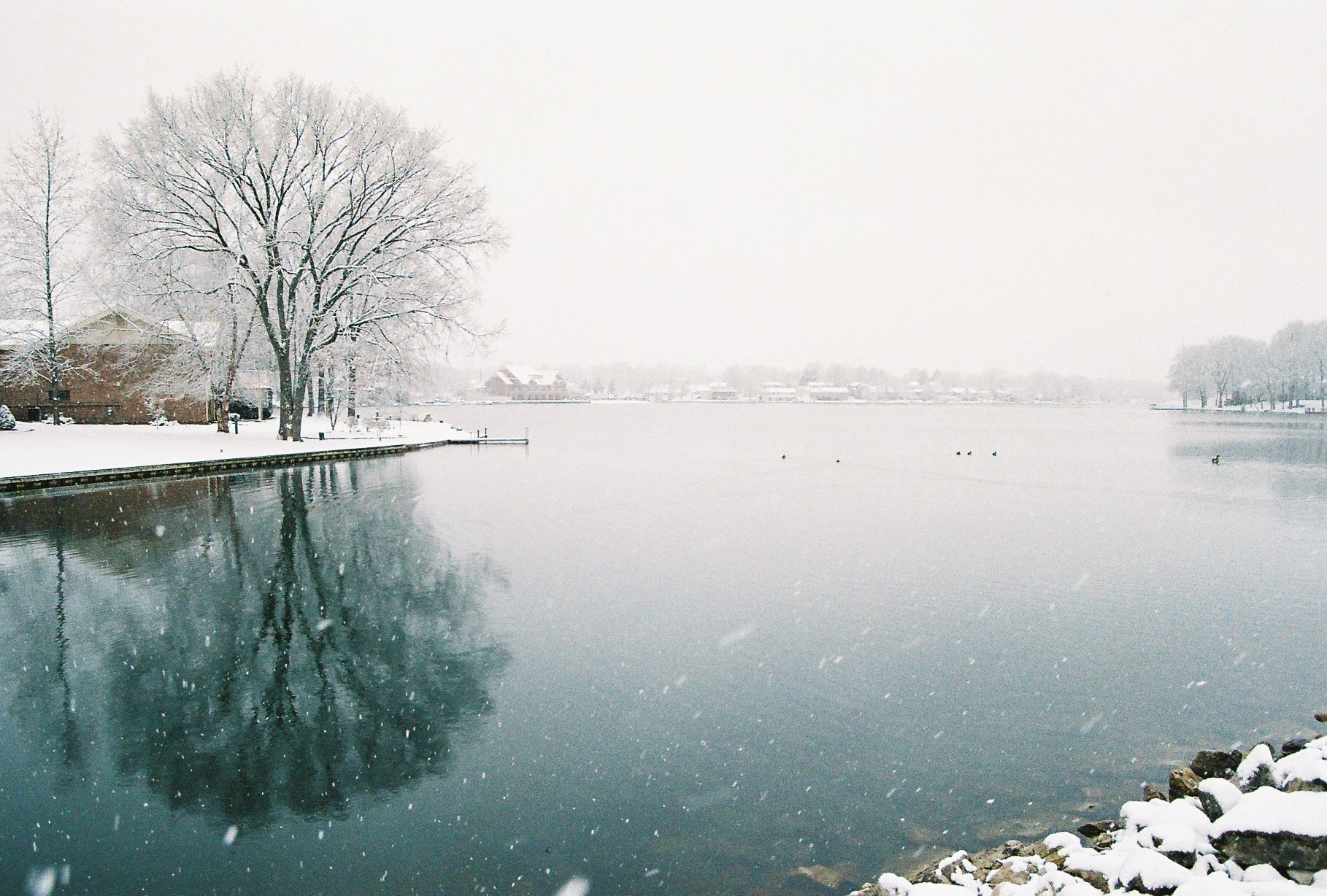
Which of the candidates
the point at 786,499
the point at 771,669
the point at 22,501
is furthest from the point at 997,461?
the point at 22,501

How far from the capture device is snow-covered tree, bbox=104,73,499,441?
110 feet

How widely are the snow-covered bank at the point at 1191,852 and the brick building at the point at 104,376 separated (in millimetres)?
46248

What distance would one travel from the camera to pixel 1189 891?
472 cm

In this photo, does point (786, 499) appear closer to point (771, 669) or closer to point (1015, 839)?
point (771, 669)

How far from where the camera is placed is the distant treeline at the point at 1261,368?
11925 cm

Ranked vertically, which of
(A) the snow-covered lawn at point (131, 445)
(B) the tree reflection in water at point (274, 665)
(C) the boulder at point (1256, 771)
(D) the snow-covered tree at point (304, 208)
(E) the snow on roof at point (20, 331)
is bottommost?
(B) the tree reflection in water at point (274, 665)

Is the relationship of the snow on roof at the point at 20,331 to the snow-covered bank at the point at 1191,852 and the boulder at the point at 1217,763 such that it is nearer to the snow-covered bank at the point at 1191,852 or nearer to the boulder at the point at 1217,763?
the snow-covered bank at the point at 1191,852

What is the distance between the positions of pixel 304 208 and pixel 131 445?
13.7 m

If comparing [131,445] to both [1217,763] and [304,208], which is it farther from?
[1217,763]

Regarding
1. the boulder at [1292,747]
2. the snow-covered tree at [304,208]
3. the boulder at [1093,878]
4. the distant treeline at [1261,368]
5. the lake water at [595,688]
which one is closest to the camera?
the boulder at [1093,878]

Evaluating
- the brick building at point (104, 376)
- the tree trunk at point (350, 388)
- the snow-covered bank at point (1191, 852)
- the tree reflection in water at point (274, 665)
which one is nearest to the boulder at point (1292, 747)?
the snow-covered bank at point (1191, 852)

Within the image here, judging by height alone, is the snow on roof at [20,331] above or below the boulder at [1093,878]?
above

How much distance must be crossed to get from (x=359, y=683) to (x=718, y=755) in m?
4.44

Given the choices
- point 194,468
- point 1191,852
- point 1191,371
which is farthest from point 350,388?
point 1191,371
